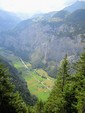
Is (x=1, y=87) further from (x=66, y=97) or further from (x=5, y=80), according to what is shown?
(x=66, y=97)

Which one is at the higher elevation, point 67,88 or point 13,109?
point 67,88

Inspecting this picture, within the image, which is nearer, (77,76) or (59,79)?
(77,76)

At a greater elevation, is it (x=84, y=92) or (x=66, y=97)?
(x=84, y=92)

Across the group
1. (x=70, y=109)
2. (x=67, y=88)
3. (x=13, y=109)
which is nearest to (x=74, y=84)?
(x=67, y=88)

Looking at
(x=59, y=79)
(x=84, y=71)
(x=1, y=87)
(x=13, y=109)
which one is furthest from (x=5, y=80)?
(x=84, y=71)

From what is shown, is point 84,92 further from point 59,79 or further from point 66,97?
point 59,79

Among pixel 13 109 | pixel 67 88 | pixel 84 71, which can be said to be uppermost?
pixel 84 71

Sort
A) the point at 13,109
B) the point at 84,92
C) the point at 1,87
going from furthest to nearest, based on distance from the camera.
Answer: the point at 13,109, the point at 1,87, the point at 84,92

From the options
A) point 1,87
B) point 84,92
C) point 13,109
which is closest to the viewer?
point 84,92

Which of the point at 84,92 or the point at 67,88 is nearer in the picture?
the point at 84,92
